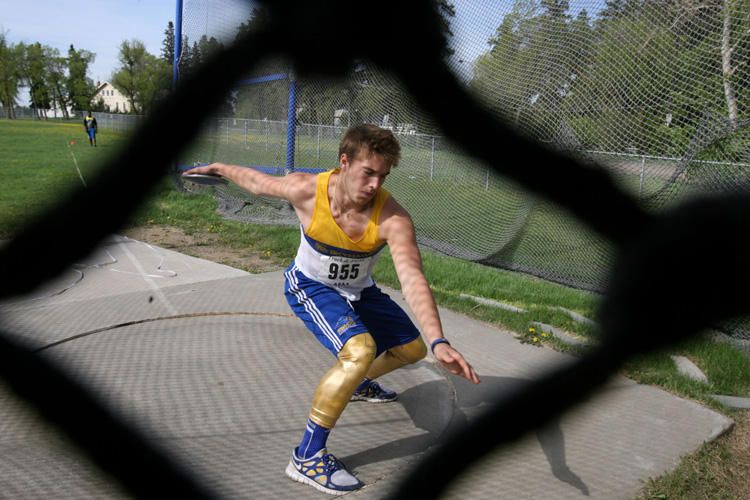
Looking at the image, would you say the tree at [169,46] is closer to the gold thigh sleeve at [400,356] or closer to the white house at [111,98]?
the white house at [111,98]

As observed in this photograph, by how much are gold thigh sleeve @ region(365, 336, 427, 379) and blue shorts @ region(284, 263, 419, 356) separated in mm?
39

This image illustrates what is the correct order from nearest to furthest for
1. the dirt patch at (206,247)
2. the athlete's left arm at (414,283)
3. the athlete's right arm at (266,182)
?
the athlete's left arm at (414,283) → the athlete's right arm at (266,182) → the dirt patch at (206,247)

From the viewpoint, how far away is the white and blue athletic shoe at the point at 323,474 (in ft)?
6.78

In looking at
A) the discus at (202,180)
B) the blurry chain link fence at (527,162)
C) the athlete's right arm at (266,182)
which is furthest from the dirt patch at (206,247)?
the blurry chain link fence at (527,162)

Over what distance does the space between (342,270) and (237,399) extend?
90 cm

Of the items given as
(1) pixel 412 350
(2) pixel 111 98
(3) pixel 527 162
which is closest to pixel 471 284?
(1) pixel 412 350

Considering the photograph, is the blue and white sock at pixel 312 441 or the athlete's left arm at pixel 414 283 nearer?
the athlete's left arm at pixel 414 283

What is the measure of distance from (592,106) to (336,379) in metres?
1.45

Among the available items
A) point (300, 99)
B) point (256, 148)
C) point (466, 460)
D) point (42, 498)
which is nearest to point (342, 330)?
point (300, 99)

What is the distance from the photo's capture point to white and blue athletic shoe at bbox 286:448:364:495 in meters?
2.07

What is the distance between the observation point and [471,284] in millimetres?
4902

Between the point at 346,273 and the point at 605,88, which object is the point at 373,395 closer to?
the point at 346,273

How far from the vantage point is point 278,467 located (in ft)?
7.20

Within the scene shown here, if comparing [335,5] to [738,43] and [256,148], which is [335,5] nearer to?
[738,43]
